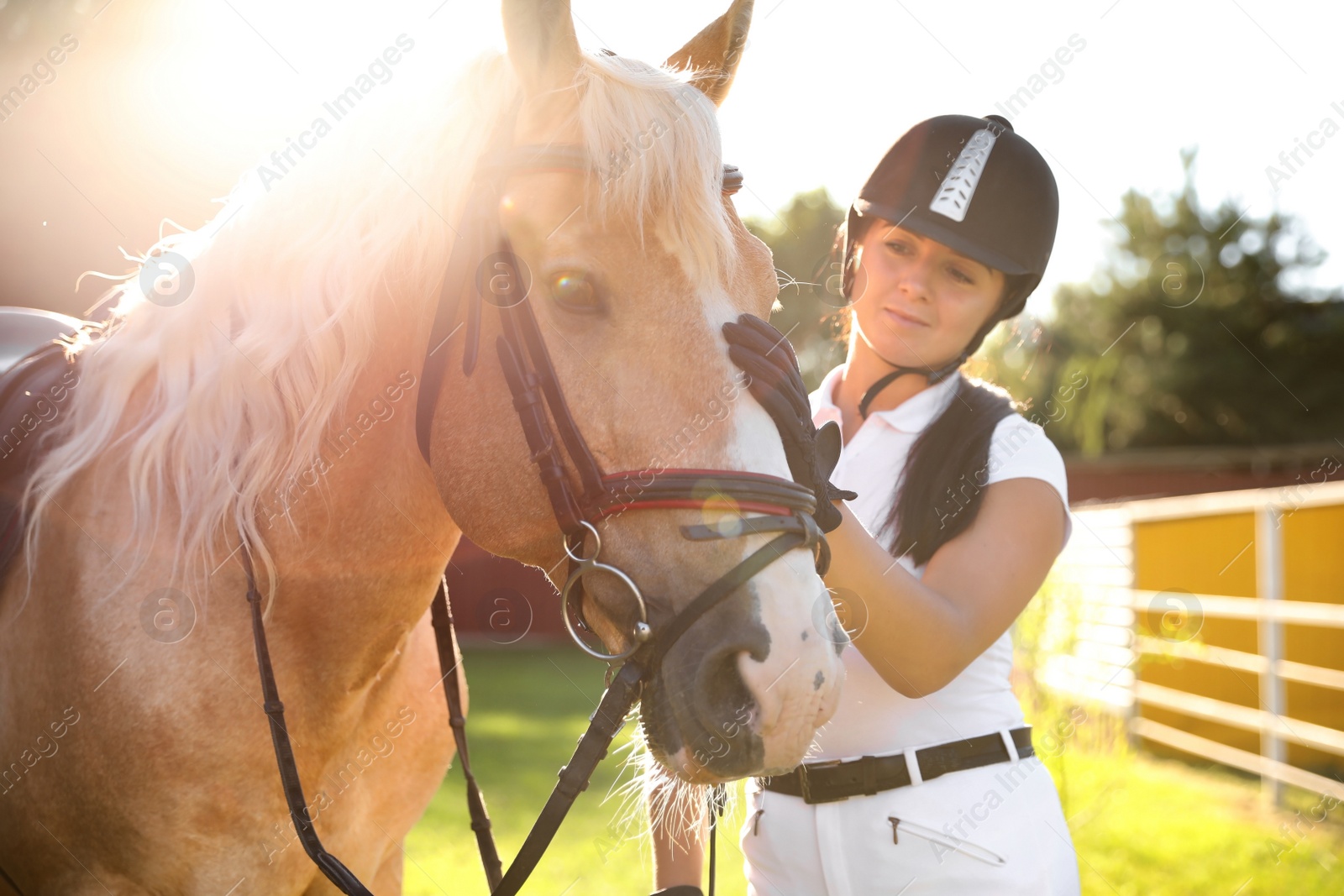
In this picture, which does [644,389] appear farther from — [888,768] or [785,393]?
[888,768]

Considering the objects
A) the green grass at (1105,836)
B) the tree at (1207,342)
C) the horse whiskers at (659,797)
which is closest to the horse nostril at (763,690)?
the horse whiskers at (659,797)

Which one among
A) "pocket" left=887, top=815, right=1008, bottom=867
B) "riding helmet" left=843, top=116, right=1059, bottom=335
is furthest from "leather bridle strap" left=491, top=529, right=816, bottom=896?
"riding helmet" left=843, top=116, right=1059, bottom=335

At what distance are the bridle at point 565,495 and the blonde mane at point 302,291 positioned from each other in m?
0.09

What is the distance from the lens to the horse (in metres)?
1.44

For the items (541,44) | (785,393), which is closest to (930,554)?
(785,393)

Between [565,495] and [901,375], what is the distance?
1133 millimetres

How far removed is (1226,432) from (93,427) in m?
35.8

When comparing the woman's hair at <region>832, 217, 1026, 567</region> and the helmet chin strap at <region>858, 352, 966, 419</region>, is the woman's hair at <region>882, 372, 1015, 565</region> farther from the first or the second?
the helmet chin strap at <region>858, 352, 966, 419</region>

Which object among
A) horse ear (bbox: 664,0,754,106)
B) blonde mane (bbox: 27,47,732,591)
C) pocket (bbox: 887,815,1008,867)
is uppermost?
blonde mane (bbox: 27,47,732,591)

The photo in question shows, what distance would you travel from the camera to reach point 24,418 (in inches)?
74.4

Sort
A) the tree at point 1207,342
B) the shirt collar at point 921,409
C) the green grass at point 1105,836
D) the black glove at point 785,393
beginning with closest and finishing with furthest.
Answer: the black glove at point 785,393 < the shirt collar at point 921,409 < the green grass at point 1105,836 < the tree at point 1207,342

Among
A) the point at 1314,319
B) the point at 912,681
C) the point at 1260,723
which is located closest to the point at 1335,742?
the point at 1260,723

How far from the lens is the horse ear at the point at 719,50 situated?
1950mm

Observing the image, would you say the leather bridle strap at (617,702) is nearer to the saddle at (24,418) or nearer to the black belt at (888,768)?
the black belt at (888,768)
